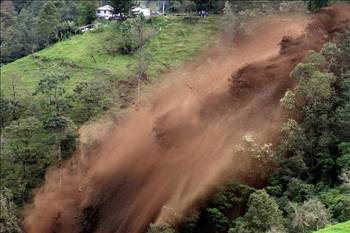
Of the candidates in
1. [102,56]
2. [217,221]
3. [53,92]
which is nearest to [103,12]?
[102,56]

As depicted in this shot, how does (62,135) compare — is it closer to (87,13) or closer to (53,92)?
(53,92)

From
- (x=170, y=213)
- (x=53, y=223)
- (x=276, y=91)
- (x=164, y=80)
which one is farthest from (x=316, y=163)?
(x=164, y=80)

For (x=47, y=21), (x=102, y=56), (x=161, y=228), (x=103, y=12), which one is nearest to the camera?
(x=161, y=228)

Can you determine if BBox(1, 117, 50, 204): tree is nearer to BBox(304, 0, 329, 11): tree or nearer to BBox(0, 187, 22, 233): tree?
BBox(0, 187, 22, 233): tree

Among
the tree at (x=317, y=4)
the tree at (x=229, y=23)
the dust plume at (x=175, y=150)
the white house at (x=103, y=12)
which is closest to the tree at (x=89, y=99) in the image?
the dust plume at (x=175, y=150)

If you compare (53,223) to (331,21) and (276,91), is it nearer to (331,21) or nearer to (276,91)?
(276,91)

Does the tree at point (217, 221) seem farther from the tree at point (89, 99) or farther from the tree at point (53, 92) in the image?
the tree at point (89, 99)
